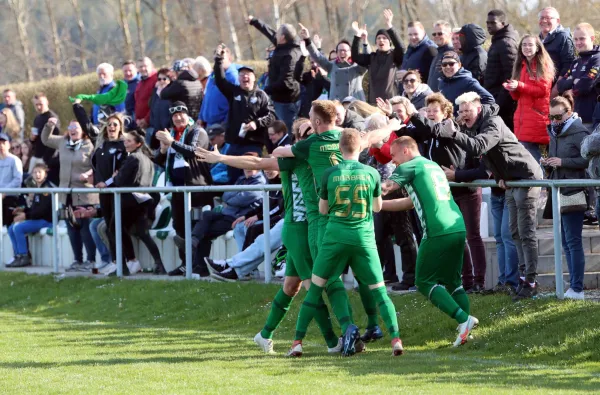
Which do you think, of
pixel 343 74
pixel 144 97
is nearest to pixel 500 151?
pixel 343 74

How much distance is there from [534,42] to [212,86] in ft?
23.2

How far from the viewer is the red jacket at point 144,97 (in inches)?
864

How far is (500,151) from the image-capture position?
1205 centimetres

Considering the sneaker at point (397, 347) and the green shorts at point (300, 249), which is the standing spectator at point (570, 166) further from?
the green shorts at point (300, 249)

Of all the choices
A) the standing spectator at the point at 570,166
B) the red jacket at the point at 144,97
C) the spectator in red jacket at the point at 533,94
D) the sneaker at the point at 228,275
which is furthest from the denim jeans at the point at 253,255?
the red jacket at the point at 144,97

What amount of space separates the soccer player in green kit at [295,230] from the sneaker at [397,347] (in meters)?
0.78

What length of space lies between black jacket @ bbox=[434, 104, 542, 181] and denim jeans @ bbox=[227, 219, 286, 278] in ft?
12.2

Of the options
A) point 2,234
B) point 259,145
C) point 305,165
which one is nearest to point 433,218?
point 305,165

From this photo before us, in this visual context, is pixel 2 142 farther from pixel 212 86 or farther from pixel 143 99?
pixel 212 86

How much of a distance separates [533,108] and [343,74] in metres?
4.37

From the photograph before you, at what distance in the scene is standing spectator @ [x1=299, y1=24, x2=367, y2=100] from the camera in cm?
1798

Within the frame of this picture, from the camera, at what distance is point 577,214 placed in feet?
38.8

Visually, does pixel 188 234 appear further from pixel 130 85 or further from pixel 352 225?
pixel 130 85

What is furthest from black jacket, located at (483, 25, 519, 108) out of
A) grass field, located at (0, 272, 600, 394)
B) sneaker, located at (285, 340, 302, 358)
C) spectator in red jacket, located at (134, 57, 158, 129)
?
spectator in red jacket, located at (134, 57, 158, 129)
